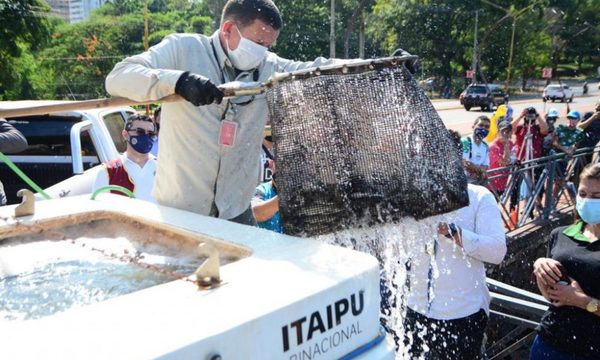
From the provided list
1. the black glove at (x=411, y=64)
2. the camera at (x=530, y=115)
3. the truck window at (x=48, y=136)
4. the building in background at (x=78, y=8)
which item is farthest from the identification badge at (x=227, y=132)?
the building in background at (x=78, y=8)

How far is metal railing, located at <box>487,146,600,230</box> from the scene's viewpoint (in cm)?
674

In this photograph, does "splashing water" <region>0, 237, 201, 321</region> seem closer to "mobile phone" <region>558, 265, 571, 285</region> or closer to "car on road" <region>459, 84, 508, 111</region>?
"mobile phone" <region>558, 265, 571, 285</region>

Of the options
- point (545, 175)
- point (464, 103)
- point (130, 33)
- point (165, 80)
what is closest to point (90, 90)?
point (130, 33)

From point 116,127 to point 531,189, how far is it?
5276mm

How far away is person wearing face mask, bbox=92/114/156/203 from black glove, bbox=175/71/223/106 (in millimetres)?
2350

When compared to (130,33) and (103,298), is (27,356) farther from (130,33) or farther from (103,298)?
(130,33)

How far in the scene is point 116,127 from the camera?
22.1 ft

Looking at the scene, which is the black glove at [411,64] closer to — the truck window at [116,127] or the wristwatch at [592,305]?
the wristwatch at [592,305]

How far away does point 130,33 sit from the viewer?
53.0 m

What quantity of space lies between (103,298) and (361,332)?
2.65 ft

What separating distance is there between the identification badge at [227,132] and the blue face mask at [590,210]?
2.19 m

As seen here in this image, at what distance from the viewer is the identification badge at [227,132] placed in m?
2.75

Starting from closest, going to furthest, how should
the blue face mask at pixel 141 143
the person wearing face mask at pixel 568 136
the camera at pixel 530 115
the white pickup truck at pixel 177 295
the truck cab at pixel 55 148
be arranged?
1. the white pickup truck at pixel 177 295
2. the blue face mask at pixel 141 143
3. the truck cab at pixel 55 148
4. the camera at pixel 530 115
5. the person wearing face mask at pixel 568 136

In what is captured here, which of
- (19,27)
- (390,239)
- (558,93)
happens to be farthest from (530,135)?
(558,93)
